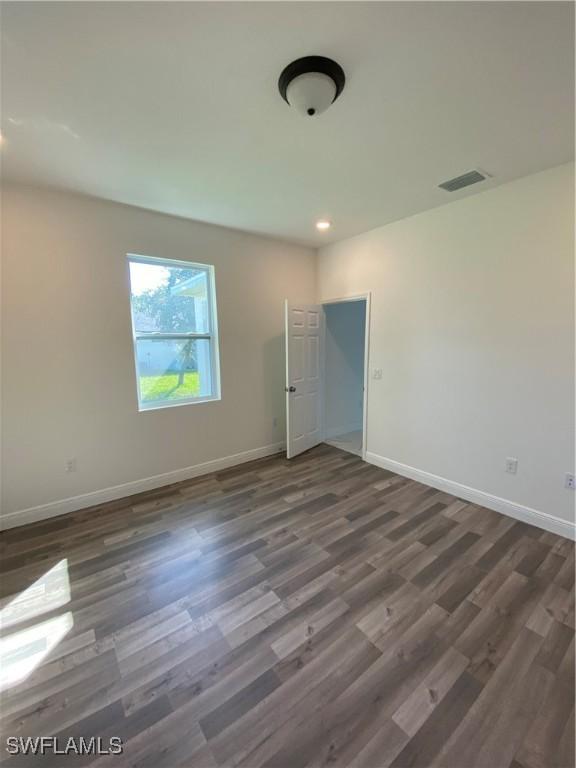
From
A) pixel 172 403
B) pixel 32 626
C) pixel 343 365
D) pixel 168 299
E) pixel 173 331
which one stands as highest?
pixel 168 299

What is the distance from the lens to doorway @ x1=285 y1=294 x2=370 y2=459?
3988mm

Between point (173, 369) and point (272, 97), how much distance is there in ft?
8.40

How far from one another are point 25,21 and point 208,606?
287 centimetres

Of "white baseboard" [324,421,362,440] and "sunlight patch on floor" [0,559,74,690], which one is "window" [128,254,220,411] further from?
"white baseboard" [324,421,362,440]

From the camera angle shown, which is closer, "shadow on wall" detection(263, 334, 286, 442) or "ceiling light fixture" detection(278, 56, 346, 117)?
"ceiling light fixture" detection(278, 56, 346, 117)

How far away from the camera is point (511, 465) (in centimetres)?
270

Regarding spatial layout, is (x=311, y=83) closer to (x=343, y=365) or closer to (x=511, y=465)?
(x=511, y=465)

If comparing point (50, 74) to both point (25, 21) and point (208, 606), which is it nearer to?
point (25, 21)

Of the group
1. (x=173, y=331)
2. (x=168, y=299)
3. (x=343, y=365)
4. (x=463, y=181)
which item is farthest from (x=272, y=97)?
(x=343, y=365)

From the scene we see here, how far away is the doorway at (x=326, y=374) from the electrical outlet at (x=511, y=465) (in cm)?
155

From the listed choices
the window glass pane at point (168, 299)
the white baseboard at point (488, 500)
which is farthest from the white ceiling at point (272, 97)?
the white baseboard at point (488, 500)

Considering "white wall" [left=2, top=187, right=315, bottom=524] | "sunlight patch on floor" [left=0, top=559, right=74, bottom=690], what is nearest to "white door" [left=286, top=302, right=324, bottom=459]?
"white wall" [left=2, top=187, right=315, bottom=524]

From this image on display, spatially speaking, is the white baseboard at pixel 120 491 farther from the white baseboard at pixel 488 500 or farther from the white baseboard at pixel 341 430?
the white baseboard at pixel 488 500

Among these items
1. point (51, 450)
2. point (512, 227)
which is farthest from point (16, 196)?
point (512, 227)
